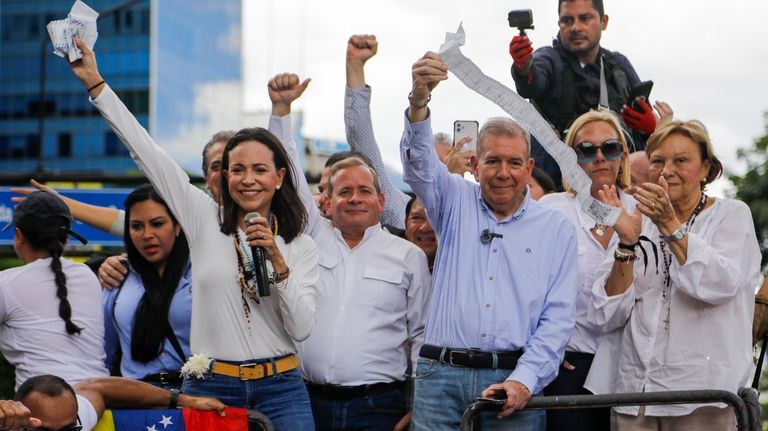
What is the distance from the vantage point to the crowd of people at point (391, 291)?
19.1 ft

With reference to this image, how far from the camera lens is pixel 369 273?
6.57m

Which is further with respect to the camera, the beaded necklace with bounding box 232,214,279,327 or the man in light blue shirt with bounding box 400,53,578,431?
the man in light blue shirt with bounding box 400,53,578,431

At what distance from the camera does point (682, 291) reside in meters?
5.98

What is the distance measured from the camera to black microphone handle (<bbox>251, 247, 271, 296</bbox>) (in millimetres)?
5527

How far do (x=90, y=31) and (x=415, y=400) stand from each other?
2199 mm

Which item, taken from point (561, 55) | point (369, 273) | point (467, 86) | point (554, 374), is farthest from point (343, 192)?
point (561, 55)

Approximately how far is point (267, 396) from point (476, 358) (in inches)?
36.8

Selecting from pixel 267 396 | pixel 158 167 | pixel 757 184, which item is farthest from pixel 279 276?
pixel 757 184

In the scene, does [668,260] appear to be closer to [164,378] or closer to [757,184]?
[164,378]

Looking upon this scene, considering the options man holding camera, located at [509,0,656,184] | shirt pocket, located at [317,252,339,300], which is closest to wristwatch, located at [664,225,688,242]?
shirt pocket, located at [317,252,339,300]

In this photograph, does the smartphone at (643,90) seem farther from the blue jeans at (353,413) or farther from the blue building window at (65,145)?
the blue building window at (65,145)

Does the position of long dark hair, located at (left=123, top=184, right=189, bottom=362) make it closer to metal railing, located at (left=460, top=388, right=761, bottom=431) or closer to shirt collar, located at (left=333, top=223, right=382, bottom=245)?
shirt collar, located at (left=333, top=223, right=382, bottom=245)

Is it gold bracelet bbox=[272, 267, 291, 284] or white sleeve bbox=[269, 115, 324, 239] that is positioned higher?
white sleeve bbox=[269, 115, 324, 239]

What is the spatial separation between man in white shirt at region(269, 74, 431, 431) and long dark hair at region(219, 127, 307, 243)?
0.48 meters
